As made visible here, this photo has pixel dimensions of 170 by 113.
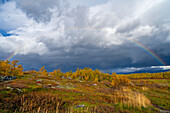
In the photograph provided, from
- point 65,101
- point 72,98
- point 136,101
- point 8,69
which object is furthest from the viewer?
point 8,69

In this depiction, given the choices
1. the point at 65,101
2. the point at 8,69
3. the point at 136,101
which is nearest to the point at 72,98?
the point at 65,101

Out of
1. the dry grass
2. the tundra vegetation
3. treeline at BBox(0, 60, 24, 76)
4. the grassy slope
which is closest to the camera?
the grassy slope

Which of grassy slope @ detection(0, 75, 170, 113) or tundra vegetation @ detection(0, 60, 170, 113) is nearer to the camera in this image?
grassy slope @ detection(0, 75, 170, 113)

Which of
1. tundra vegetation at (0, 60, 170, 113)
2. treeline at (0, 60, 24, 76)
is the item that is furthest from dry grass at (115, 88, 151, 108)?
treeline at (0, 60, 24, 76)

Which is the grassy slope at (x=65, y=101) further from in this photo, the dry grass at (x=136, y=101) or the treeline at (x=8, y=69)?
the treeline at (x=8, y=69)

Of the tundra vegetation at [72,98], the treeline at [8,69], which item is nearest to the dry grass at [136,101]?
the tundra vegetation at [72,98]

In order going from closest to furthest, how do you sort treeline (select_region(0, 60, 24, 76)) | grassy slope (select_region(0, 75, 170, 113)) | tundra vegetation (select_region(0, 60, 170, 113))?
grassy slope (select_region(0, 75, 170, 113))
tundra vegetation (select_region(0, 60, 170, 113))
treeline (select_region(0, 60, 24, 76))

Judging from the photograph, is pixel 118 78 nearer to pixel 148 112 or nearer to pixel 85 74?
pixel 148 112

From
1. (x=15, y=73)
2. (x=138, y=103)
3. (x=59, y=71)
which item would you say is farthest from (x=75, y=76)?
(x=138, y=103)

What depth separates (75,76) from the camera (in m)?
83.6

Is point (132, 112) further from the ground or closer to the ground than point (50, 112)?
closer to the ground

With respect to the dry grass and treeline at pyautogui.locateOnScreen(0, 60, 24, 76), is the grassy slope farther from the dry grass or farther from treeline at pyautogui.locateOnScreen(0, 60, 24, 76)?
treeline at pyautogui.locateOnScreen(0, 60, 24, 76)

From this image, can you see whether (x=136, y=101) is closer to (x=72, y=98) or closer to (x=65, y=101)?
(x=72, y=98)

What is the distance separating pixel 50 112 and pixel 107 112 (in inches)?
270
